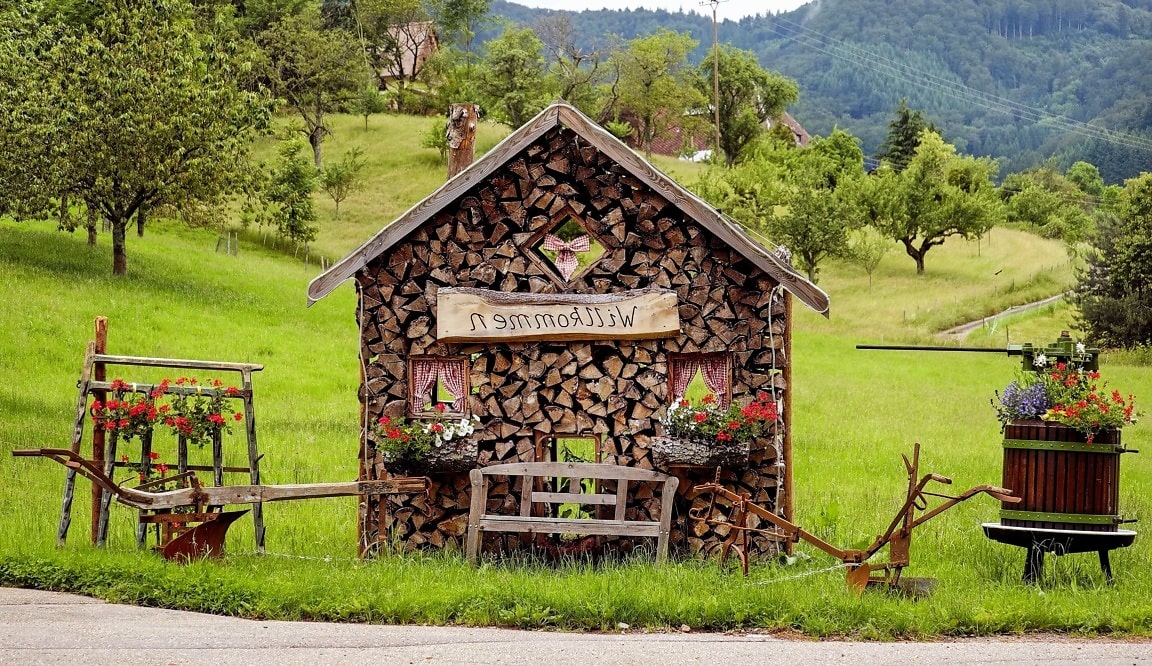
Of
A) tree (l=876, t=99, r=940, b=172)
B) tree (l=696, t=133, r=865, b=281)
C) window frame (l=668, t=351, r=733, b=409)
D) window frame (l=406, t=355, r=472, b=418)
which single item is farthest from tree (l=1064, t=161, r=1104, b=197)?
window frame (l=406, t=355, r=472, b=418)

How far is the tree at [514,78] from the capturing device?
78062 millimetres

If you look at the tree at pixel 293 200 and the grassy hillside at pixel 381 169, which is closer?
the tree at pixel 293 200

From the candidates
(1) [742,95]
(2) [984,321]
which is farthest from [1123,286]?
(1) [742,95]

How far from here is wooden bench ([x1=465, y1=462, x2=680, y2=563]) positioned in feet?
35.2

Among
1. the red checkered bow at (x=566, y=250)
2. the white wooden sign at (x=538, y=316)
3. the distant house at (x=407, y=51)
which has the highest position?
the distant house at (x=407, y=51)

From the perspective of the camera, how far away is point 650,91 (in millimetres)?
82875

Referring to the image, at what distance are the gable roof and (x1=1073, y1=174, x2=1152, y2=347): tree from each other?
33.1 metres

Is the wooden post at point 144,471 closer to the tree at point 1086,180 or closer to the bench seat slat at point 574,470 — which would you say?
the bench seat slat at point 574,470

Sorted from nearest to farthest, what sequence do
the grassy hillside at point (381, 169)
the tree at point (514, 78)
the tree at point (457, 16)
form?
the grassy hillside at point (381, 169) → the tree at point (514, 78) → the tree at point (457, 16)

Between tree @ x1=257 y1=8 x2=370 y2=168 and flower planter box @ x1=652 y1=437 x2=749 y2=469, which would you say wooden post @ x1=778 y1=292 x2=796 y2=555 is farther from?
tree @ x1=257 y1=8 x2=370 y2=168

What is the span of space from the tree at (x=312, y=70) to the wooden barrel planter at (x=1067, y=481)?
196 ft

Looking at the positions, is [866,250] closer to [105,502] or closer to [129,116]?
[129,116]

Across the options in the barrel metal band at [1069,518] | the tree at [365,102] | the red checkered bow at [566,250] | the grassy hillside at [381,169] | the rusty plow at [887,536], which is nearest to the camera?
the rusty plow at [887,536]

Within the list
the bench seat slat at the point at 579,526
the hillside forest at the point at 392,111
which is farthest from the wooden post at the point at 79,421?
the hillside forest at the point at 392,111
